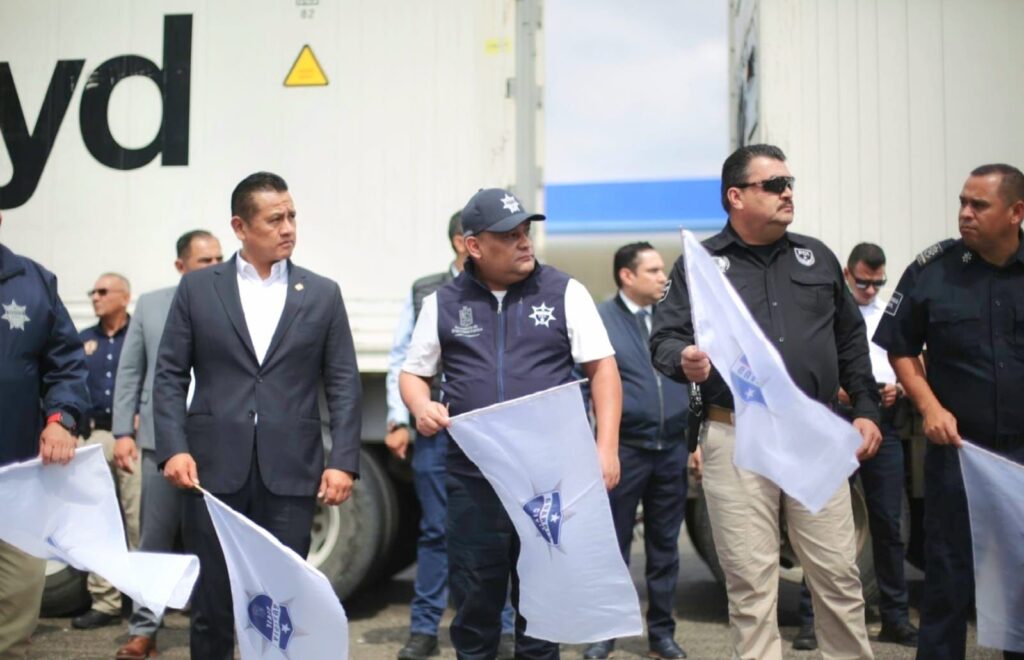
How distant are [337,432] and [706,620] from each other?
137 inches

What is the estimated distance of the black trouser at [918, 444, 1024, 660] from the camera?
4.88 meters

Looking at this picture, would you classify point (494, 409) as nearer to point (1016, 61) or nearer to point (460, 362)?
point (460, 362)

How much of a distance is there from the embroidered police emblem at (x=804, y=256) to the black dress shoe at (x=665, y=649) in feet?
8.30

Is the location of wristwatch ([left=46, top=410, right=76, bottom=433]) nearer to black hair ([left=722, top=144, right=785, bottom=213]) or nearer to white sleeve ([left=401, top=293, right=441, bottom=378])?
white sleeve ([left=401, top=293, right=441, bottom=378])

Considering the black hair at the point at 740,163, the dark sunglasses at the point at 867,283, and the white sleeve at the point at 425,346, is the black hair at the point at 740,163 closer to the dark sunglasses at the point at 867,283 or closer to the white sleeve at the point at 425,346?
the white sleeve at the point at 425,346

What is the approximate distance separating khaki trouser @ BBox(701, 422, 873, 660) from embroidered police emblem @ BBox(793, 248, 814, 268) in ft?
2.30

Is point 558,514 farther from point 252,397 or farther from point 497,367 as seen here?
point 252,397

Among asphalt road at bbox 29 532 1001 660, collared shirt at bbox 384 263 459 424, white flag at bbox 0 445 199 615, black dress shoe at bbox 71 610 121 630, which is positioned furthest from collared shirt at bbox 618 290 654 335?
black dress shoe at bbox 71 610 121 630

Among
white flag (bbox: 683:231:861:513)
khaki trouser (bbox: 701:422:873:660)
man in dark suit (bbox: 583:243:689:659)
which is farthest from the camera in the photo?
man in dark suit (bbox: 583:243:689:659)

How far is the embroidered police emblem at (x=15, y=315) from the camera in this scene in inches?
198

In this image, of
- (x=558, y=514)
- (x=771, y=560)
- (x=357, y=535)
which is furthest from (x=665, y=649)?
(x=558, y=514)

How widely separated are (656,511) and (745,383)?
2345 millimetres

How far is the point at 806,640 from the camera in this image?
650cm

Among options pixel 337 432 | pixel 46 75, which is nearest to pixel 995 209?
pixel 337 432
